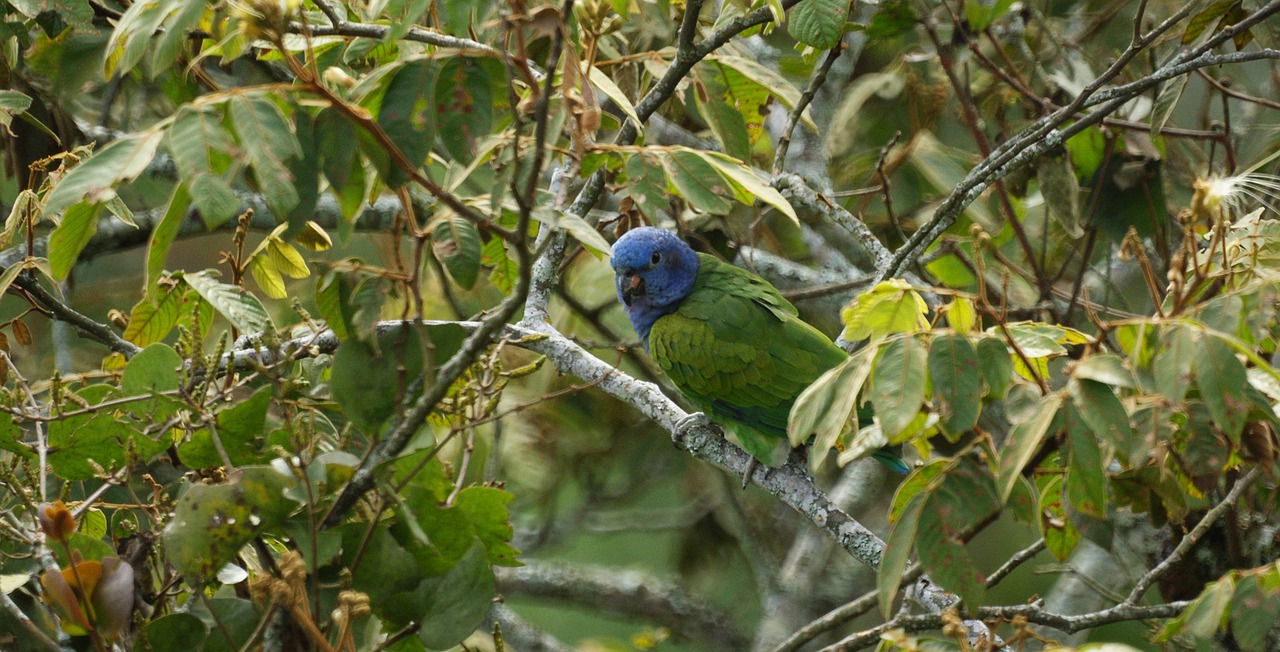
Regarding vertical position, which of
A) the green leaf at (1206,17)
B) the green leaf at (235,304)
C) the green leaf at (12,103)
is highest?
the green leaf at (1206,17)

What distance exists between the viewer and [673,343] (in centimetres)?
332

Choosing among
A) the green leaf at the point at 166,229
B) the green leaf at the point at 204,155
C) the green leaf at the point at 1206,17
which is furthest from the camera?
the green leaf at the point at 1206,17

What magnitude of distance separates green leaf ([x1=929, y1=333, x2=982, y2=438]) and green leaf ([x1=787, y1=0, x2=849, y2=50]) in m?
1.10

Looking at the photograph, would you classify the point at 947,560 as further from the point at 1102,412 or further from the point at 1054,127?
the point at 1054,127

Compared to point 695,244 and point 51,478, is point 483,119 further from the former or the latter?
point 695,244

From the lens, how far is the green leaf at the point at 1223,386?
1476 millimetres

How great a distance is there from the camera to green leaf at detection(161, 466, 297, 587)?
1529mm

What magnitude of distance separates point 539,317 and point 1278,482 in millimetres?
1890

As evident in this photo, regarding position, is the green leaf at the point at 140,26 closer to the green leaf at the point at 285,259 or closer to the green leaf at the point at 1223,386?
the green leaf at the point at 285,259

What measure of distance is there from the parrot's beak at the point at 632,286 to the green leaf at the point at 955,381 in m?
1.94

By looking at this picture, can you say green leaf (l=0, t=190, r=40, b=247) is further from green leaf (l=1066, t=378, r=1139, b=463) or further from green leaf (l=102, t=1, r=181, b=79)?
green leaf (l=1066, t=378, r=1139, b=463)

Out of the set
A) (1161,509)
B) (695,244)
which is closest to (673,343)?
(695,244)

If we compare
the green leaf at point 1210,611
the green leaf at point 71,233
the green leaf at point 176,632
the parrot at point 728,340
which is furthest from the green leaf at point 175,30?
the parrot at point 728,340

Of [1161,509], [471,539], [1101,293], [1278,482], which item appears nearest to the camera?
[471,539]
